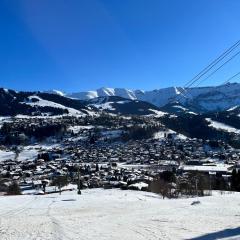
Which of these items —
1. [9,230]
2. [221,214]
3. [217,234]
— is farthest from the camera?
[221,214]

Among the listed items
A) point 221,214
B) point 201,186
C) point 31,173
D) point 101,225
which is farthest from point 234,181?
point 31,173

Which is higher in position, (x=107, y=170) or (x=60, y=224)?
(x=107, y=170)

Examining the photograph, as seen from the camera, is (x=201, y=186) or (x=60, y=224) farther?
(x=201, y=186)

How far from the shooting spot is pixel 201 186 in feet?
325

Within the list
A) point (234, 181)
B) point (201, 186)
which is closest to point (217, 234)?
point (201, 186)

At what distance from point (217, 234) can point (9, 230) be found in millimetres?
12553

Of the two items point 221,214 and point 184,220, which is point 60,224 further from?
point 221,214

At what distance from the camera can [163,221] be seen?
29.1 meters

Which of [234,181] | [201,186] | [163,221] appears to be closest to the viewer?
[163,221]

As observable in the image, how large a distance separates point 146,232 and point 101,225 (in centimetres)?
460

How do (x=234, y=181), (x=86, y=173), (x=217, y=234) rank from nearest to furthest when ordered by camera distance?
(x=217, y=234), (x=234, y=181), (x=86, y=173)

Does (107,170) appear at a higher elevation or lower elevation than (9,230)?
higher

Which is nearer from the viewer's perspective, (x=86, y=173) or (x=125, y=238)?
(x=125, y=238)

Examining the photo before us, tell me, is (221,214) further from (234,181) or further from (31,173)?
(31,173)
